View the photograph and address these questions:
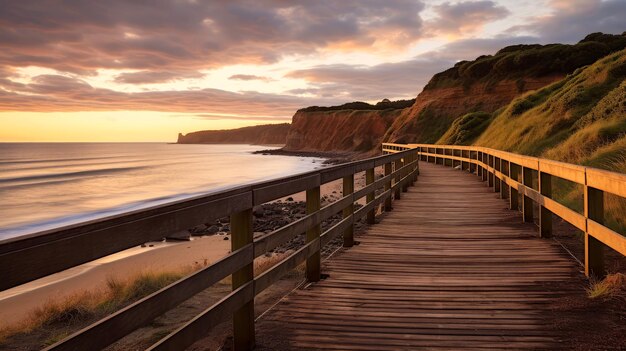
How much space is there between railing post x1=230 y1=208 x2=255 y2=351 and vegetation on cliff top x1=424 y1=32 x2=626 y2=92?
5706 cm

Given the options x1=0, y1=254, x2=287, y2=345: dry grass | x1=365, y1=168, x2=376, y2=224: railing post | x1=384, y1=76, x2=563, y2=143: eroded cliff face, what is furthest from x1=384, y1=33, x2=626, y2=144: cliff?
x1=0, y1=254, x2=287, y2=345: dry grass

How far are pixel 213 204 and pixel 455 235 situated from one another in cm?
598

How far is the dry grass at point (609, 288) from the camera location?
4621mm

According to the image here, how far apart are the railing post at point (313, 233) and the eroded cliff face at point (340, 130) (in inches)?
3443

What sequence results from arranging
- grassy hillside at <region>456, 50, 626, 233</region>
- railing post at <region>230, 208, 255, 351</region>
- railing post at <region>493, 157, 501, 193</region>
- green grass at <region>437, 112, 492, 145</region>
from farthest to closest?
green grass at <region>437, 112, 492, 145</region>, railing post at <region>493, 157, 501, 193</region>, grassy hillside at <region>456, 50, 626, 233</region>, railing post at <region>230, 208, 255, 351</region>

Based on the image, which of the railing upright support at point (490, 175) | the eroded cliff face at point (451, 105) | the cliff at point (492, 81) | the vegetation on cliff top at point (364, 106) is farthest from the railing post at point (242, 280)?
the vegetation on cliff top at point (364, 106)

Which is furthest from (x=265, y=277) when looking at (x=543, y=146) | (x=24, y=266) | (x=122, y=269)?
(x=543, y=146)

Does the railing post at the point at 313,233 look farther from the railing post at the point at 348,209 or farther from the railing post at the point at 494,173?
the railing post at the point at 494,173

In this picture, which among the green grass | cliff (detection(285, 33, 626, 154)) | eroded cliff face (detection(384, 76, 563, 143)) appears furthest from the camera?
eroded cliff face (detection(384, 76, 563, 143))

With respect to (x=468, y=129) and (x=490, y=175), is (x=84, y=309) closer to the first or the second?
(x=490, y=175)

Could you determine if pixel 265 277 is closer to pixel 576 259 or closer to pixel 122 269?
pixel 576 259

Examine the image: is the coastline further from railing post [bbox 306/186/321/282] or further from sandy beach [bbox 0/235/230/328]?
railing post [bbox 306/186/321/282]

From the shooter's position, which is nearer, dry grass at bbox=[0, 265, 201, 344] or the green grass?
dry grass at bbox=[0, 265, 201, 344]

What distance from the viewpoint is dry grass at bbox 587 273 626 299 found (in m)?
4.62
